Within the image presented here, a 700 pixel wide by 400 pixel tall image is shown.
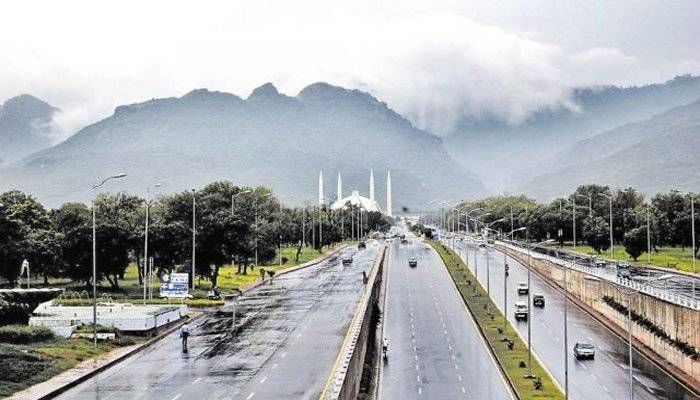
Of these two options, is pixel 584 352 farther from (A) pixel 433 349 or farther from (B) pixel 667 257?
(B) pixel 667 257

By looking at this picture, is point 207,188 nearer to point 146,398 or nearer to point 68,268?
point 68,268

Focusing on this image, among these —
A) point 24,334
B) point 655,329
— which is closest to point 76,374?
point 24,334

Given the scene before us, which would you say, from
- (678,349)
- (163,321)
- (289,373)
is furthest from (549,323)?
(289,373)

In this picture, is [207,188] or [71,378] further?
[207,188]

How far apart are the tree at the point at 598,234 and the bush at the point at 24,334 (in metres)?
104

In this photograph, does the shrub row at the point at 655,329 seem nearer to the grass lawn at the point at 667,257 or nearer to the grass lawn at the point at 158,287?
the grass lawn at the point at 667,257

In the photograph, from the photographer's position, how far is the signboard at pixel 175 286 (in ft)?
282

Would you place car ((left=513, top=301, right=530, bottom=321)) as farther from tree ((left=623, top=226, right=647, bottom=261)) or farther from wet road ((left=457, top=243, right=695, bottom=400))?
tree ((left=623, top=226, right=647, bottom=261))

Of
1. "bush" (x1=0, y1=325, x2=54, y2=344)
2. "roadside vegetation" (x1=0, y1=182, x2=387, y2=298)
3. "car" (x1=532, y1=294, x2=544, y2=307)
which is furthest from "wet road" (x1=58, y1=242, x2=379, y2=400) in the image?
"car" (x1=532, y1=294, x2=544, y2=307)

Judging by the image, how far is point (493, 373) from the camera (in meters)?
61.8

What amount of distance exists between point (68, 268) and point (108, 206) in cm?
1630

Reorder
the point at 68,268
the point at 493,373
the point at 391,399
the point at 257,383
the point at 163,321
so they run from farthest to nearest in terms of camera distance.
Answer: the point at 68,268, the point at 163,321, the point at 493,373, the point at 391,399, the point at 257,383

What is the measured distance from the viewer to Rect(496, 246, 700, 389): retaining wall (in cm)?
6148

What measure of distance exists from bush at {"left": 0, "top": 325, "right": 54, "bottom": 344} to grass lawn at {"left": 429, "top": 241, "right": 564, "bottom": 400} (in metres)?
27.7
